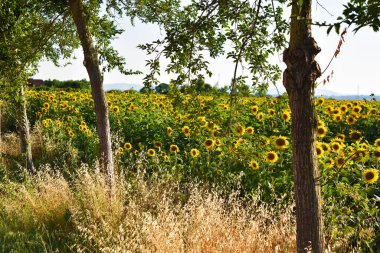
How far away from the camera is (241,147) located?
4.86 meters

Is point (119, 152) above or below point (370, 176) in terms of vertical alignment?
below

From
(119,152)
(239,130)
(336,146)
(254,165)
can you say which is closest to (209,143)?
(254,165)

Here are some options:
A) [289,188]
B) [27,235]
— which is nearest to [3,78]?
[27,235]

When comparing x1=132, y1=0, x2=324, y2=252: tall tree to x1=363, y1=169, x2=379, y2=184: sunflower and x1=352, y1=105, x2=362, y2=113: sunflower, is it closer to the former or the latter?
x1=363, y1=169, x2=379, y2=184: sunflower

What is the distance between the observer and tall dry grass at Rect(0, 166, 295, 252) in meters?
4.14

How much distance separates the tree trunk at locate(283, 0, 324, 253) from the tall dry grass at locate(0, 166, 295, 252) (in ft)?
3.12

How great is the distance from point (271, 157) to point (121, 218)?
Result: 183 cm

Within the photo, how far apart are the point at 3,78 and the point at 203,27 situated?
134 inches

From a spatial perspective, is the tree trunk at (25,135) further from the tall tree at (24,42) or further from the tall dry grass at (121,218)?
the tall dry grass at (121,218)

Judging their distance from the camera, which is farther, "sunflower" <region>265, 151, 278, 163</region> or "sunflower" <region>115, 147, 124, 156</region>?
"sunflower" <region>115, 147, 124, 156</region>

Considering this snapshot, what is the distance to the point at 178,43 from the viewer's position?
3.07 m

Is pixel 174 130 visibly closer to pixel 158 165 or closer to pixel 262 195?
pixel 158 165

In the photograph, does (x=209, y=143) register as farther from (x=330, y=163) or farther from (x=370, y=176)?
(x=370, y=176)

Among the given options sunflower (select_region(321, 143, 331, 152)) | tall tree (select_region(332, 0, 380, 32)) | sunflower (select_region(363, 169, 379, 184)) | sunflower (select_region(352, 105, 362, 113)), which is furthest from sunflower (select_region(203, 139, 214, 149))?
tall tree (select_region(332, 0, 380, 32))
